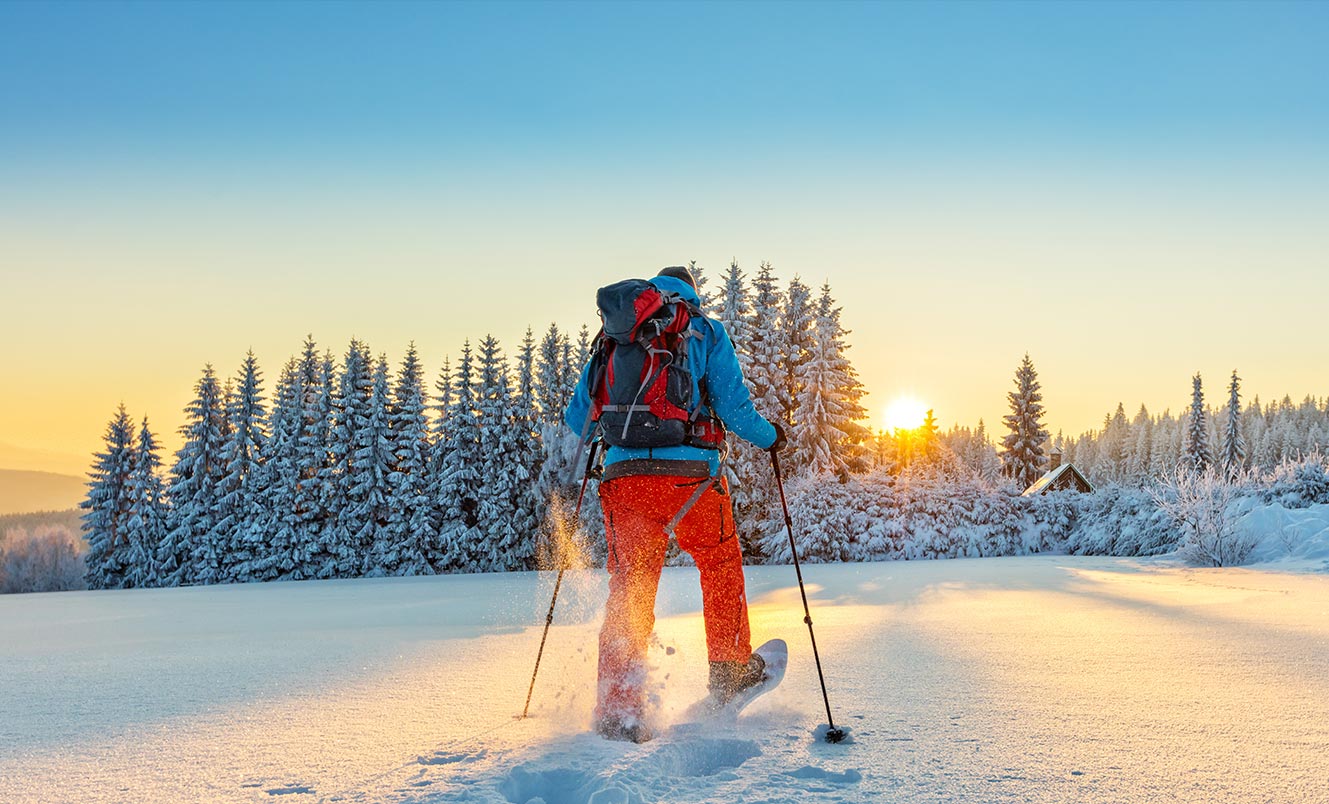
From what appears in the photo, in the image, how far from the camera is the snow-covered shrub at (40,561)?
35.9m

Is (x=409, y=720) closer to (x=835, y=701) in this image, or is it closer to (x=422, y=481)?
(x=835, y=701)

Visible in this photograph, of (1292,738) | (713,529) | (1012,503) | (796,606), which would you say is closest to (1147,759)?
(1292,738)

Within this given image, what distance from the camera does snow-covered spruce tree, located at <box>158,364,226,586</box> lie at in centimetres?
→ 3212

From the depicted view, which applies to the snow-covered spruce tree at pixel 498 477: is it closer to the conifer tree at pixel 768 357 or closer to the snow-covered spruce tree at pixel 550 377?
the snow-covered spruce tree at pixel 550 377

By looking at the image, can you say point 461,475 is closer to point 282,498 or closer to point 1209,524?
point 282,498

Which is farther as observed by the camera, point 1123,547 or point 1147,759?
point 1123,547

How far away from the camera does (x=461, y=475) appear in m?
32.2

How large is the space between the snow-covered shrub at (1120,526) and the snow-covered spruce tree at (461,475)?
20869 millimetres

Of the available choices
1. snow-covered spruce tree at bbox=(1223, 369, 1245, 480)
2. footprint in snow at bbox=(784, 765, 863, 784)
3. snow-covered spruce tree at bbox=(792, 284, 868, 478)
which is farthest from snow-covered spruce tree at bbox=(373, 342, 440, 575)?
snow-covered spruce tree at bbox=(1223, 369, 1245, 480)

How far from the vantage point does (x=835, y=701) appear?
12.6ft

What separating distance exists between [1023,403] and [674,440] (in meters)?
50.2

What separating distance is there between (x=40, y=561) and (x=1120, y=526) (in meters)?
43.1

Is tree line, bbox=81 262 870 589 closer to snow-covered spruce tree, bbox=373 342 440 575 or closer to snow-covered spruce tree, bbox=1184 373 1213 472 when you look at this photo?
snow-covered spruce tree, bbox=373 342 440 575

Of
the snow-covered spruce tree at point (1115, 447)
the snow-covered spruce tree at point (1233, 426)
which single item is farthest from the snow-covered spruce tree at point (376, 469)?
the snow-covered spruce tree at point (1115, 447)
